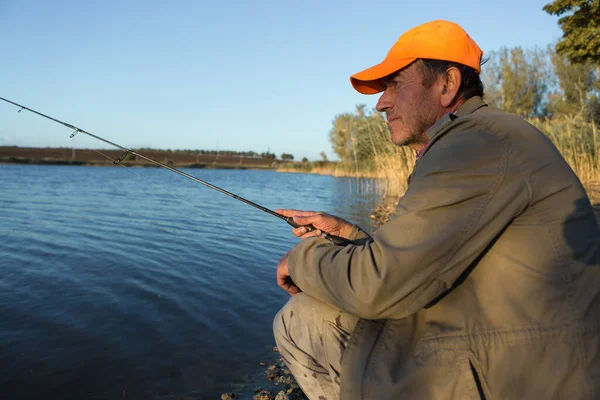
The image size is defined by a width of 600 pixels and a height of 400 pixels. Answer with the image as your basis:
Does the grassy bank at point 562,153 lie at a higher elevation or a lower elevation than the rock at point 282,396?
higher

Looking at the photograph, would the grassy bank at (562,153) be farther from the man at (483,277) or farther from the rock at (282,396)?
the man at (483,277)

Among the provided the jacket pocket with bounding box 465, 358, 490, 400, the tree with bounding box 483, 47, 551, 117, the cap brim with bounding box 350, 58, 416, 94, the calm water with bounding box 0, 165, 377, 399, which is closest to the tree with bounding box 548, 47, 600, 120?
the tree with bounding box 483, 47, 551, 117

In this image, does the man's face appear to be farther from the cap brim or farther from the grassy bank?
the grassy bank

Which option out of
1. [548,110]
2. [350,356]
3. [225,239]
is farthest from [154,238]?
[548,110]

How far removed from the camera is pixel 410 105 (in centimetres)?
194

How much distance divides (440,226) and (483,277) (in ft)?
0.74

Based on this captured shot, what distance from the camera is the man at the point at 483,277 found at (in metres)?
1.33

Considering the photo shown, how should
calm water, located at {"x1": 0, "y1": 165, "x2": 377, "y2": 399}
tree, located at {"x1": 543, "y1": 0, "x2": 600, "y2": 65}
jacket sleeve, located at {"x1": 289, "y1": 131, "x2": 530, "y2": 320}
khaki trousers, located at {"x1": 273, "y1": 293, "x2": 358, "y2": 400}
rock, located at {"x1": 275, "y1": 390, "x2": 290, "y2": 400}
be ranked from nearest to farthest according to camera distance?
jacket sleeve, located at {"x1": 289, "y1": 131, "x2": 530, "y2": 320} < khaki trousers, located at {"x1": 273, "y1": 293, "x2": 358, "y2": 400} < rock, located at {"x1": 275, "y1": 390, "x2": 290, "y2": 400} < calm water, located at {"x1": 0, "y1": 165, "x2": 377, "y2": 399} < tree, located at {"x1": 543, "y1": 0, "x2": 600, "y2": 65}

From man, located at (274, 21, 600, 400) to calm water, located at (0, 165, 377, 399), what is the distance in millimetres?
2043

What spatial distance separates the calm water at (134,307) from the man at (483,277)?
204cm

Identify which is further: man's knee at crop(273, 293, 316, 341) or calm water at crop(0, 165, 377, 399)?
calm water at crop(0, 165, 377, 399)

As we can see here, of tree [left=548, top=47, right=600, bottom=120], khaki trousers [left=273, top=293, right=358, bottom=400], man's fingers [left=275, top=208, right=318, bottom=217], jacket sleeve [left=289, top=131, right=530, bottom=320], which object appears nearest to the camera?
jacket sleeve [left=289, top=131, right=530, bottom=320]

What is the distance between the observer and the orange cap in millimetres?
1813

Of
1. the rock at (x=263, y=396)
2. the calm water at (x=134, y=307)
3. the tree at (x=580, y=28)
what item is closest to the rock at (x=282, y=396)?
the rock at (x=263, y=396)
